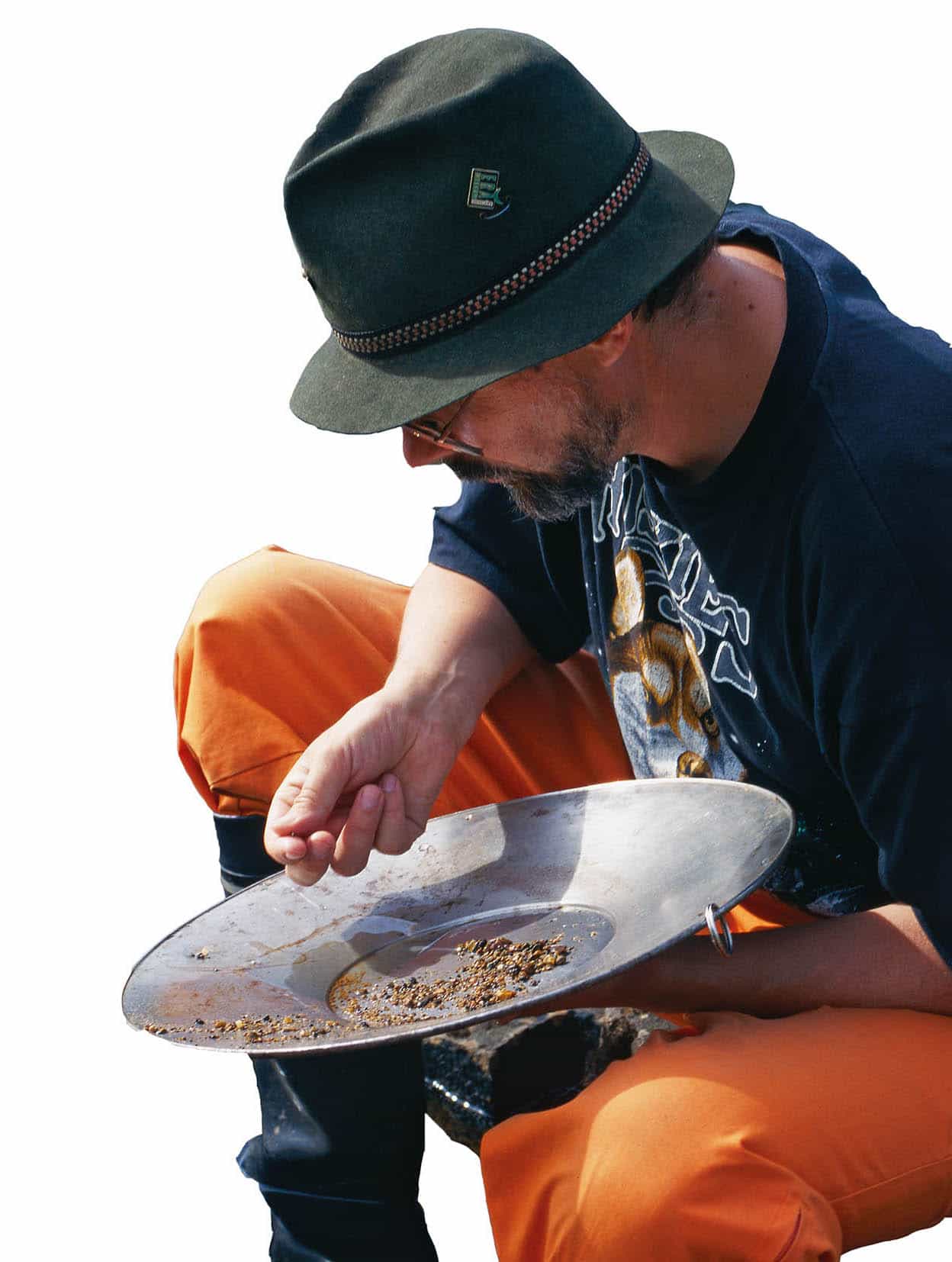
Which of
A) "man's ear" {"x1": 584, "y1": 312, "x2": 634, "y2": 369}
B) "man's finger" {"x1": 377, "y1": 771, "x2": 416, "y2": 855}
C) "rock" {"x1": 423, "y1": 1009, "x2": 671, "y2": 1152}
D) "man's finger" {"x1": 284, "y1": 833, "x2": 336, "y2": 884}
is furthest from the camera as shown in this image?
"rock" {"x1": 423, "y1": 1009, "x2": 671, "y2": 1152}

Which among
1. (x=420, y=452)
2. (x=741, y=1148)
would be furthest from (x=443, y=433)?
(x=741, y=1148)

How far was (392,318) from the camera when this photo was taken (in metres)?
2.03

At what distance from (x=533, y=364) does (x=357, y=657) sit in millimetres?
966

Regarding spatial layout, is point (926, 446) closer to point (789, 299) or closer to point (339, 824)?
point (789, 299)

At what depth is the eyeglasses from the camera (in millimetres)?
2143

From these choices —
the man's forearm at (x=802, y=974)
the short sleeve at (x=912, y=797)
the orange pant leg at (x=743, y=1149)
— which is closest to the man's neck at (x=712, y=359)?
the short sleeve at (x=912, y=797)

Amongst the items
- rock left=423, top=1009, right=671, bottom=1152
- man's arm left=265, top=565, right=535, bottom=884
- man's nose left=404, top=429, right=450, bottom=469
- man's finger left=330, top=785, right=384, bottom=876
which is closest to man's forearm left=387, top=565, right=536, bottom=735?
man's arm left=265, top=565, right=535, bottom=884

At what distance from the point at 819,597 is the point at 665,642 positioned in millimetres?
466

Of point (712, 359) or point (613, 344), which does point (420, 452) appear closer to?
point (613, 344)

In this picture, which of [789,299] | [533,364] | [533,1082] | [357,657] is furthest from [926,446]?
[533,1082]

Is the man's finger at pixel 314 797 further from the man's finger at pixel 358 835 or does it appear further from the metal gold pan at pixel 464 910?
the metal gold pan at pixel 464 910

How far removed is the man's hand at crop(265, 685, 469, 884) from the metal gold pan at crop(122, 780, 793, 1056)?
8 cm

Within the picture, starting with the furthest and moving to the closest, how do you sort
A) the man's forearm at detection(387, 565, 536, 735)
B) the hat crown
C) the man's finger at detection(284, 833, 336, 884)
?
the man's forearm at detection(387, 565, 536, 735) → the man's finger at detection(284, 833, 336, 884) → the hat crown

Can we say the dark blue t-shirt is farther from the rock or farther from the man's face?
the rock
